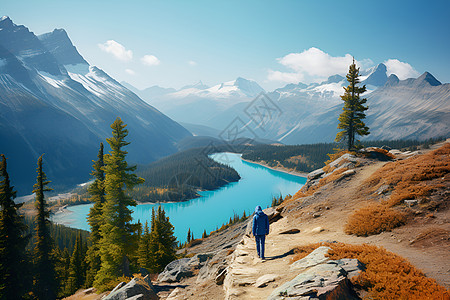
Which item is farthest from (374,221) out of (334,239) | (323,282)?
(323,282)

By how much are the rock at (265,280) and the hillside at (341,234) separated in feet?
0.16

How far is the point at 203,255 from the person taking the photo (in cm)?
2770

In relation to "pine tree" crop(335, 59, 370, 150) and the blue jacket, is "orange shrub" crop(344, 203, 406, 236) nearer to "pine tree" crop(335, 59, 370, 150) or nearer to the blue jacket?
the blue jacket

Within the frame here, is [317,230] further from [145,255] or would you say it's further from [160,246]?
[145,255]

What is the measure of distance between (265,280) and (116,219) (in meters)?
21.9

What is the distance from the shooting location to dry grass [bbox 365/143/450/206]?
18.3m

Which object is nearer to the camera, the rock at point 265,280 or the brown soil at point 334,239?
the brown soil at point 334,239

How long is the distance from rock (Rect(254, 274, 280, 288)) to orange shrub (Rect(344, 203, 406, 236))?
26.6ft

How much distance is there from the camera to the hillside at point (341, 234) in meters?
11.8

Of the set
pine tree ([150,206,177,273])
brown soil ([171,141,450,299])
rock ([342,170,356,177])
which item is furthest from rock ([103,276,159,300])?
rock ([342,170,356,177])

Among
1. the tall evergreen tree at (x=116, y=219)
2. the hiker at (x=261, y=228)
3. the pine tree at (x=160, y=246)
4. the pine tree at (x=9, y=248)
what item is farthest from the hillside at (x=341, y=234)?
the pine tree at (x=9, y=248)

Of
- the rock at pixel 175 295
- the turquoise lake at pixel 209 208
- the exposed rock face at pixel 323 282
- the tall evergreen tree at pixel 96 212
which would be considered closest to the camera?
the exposed rock face at pixel 323 282

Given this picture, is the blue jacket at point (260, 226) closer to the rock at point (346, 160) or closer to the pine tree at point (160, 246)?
the rock at point (346, 160)

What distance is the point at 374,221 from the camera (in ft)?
54.6
